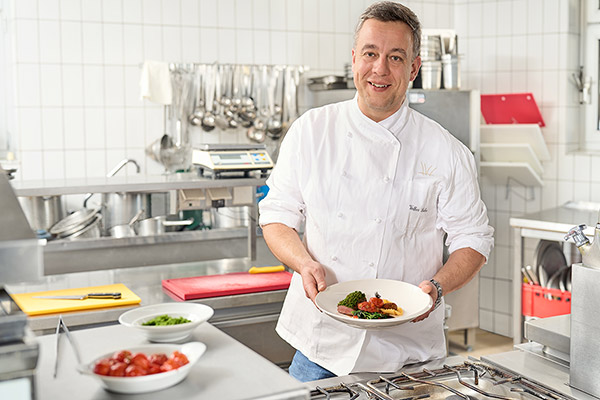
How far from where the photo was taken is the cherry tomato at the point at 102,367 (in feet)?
3.71

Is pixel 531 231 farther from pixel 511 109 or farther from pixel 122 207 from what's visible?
pixel 122 207

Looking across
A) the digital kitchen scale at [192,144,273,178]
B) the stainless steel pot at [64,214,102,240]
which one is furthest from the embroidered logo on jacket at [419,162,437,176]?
the stainless steel pot at [64,214,102,240]

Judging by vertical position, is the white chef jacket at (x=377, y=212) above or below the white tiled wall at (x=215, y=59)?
below

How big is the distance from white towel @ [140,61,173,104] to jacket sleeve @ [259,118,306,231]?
2.22 m

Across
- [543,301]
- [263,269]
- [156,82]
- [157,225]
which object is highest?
[156,82]

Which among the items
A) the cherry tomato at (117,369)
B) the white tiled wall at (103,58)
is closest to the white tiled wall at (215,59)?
the white tiled wall at (103,58)

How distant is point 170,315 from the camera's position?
1481mm

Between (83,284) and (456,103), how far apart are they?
2426 mm

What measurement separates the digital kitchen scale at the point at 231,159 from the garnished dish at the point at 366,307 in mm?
1451

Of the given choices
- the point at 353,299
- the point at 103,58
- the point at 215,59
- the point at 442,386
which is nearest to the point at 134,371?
the point at 442,386

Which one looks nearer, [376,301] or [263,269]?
[376,301]

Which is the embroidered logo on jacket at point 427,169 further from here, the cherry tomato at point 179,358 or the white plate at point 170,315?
the cherry tomato at point 179,358

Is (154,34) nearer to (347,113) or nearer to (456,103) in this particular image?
(456,103)

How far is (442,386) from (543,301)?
2.50 m
